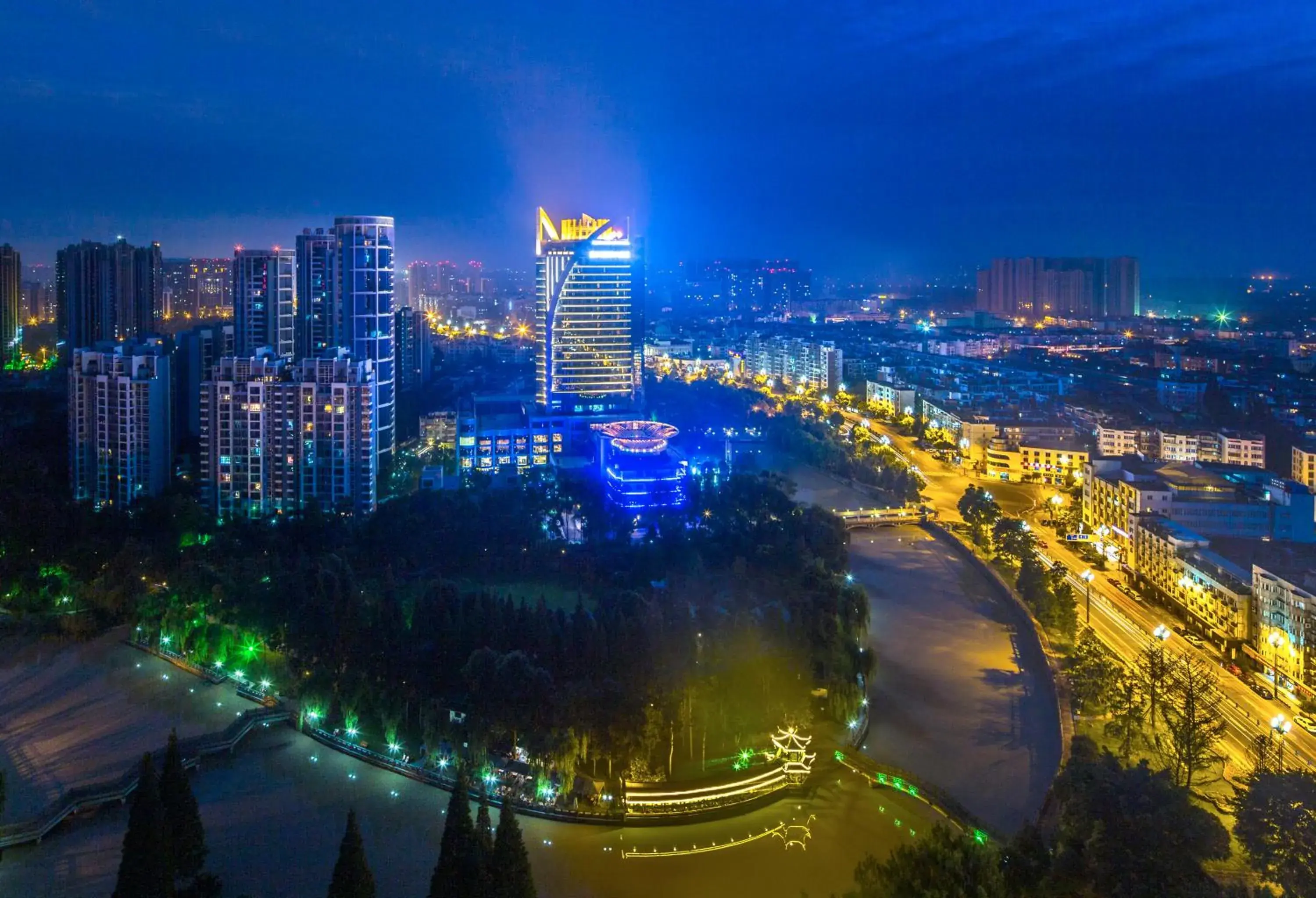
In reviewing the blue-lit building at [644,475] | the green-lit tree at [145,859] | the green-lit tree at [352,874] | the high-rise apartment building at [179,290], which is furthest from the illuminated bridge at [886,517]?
the high-rise apartment building at [179,290]

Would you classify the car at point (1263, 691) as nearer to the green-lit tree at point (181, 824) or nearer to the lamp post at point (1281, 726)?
the lamp post at point (1281, 726)

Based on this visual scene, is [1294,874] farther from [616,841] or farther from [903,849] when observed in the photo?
[616,841]

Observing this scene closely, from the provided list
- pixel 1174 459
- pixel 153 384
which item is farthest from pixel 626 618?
pixel 1174 459

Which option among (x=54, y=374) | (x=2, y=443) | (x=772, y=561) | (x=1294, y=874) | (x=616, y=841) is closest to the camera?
(x=1294, y=874)

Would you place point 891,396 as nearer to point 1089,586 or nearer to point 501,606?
point 1089,586

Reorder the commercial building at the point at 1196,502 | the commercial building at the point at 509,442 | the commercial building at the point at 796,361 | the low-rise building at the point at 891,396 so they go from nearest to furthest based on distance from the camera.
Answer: the commercial building at the point at 1196,502 < the commercial building at the point at 509,442 < the low-rise building at the point at 891,396 < the commercial building at the point at 796,361
